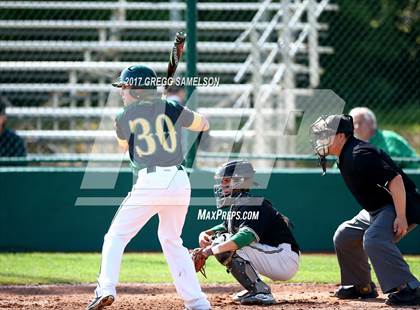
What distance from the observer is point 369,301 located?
6562 millimetres

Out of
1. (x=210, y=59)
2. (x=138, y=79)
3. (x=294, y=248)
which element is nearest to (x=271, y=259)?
(x=294, y=248)

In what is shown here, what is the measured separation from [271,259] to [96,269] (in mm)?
2545

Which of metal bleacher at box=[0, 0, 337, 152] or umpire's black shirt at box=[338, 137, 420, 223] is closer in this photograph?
umpire's black shirt at box=[338, 137, 420, 223]

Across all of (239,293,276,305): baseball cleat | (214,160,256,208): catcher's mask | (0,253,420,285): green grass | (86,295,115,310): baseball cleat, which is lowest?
(0,253,420,285): green grass

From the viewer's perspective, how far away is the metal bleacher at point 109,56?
13070mm

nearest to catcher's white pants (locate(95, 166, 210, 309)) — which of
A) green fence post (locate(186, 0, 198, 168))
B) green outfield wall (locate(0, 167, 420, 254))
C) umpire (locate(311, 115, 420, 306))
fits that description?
umpire (locate(311, 115, 420, 306))

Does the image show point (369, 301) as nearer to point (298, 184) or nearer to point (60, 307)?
point (60, 307)

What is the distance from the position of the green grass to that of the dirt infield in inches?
16.1

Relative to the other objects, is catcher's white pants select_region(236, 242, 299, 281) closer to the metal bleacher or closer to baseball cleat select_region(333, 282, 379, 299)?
baseball cleat select_region(333, 282, 379, 299)

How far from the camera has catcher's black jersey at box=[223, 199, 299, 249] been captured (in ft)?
21.0

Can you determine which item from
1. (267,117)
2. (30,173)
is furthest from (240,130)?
(30,173)

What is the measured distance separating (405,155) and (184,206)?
545 centimetres

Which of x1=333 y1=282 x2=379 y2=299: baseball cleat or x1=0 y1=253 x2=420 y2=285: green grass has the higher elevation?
x1=333 y1=282 x2=379 y2=299: baseball cleat

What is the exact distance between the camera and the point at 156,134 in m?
5.87
